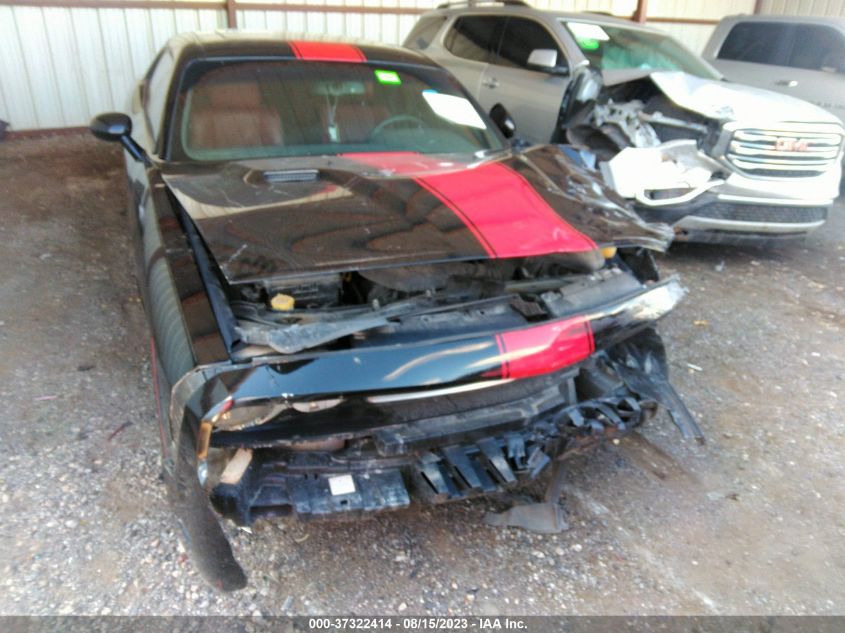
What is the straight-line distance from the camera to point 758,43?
7.91 m

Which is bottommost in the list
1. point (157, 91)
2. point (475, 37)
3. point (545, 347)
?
point (545, 347)

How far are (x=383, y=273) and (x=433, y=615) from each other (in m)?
1.15

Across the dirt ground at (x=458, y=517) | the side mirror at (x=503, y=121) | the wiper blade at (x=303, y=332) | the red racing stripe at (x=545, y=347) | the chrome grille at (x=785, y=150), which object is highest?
the side mirror at (x=503, y=121)

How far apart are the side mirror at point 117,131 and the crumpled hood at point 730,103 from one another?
159 inches

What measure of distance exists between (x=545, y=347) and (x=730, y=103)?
13.5 ft

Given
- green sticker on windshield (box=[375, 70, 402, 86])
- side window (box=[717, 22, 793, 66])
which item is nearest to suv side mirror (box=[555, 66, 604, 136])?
green sticker on windshield (box=[375, 70, 402, 86])

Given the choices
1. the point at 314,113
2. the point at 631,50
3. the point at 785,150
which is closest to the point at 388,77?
the point at 314,113

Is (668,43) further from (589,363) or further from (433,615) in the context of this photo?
(433,615)

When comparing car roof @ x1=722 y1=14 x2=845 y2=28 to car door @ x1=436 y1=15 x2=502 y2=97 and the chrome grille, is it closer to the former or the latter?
the chrome grille

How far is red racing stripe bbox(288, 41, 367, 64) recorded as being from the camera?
342 centimetres

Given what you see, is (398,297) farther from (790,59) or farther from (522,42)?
(790,59)

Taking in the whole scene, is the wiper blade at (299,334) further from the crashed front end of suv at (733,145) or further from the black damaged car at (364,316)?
the crashed front end of suv at (733,145)

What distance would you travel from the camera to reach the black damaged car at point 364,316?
1.90m

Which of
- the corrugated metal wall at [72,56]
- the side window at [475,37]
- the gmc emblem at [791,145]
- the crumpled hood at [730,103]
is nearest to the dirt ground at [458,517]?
the gmc emblem at [791,145]
